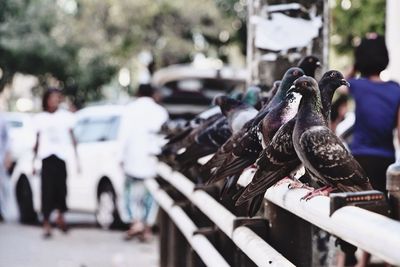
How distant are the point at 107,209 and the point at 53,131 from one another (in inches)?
58.1

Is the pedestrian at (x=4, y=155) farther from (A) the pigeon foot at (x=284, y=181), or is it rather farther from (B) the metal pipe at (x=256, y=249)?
(A) the pigeon foot at (x=284, y=181)

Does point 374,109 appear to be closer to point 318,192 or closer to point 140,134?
point 318,192

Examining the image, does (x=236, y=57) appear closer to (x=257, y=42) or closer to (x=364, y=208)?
(x=257, y=42)

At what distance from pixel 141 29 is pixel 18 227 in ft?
66.6

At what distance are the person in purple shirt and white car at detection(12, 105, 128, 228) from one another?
582 cm

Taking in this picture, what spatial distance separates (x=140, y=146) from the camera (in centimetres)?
1085

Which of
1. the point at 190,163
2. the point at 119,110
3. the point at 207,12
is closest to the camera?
the point at 190,163

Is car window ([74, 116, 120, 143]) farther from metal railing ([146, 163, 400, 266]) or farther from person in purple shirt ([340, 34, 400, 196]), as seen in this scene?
person in purple shirt ([340, 34, 400, 196])

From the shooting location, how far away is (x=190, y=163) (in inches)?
201

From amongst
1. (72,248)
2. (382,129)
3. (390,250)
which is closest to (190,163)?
(382,129)

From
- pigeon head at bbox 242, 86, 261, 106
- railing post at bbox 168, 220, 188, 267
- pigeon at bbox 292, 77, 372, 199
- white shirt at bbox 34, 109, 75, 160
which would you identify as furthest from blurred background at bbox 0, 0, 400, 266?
pigeon at bbox 292, 77, 372, 199

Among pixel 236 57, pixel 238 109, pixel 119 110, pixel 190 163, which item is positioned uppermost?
pixel 238 109

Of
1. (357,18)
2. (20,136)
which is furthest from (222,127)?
(20,136)

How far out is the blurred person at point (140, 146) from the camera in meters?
10.8
